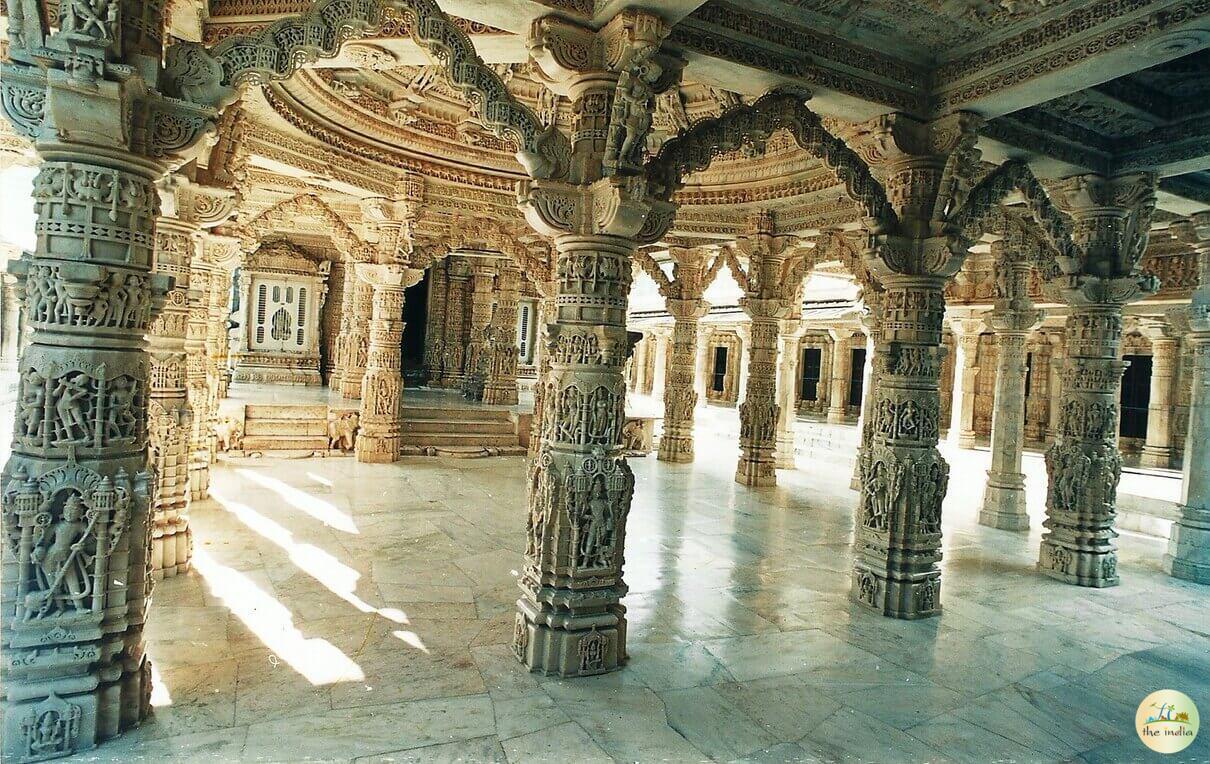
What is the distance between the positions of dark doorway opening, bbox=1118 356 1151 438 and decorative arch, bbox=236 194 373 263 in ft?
66.6

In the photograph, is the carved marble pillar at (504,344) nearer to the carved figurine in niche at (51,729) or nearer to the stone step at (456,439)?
the stone step at (456,439)

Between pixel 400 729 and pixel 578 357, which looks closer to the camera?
pixel 400 729

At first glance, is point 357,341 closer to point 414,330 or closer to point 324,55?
Answer: point 414,330

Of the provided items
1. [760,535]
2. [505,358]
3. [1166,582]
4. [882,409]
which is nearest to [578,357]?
[882,409]

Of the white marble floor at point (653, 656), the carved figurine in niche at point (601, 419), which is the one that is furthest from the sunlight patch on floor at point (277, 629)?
the carved figurine in niche at point (601, 419)

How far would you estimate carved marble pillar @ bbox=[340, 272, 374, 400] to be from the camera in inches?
580

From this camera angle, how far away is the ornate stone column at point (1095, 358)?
275 inches

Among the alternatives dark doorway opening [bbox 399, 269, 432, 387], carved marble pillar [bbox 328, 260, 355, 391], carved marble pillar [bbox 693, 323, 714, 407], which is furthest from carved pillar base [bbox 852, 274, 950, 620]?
dark doorway opening [bbox 399, 269, 432, 387]

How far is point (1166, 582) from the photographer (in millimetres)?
7473

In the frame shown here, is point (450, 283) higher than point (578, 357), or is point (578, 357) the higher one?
point (450, 283)

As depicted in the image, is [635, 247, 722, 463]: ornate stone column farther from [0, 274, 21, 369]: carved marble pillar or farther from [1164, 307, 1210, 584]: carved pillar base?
[0, 274, 21, 369]: carved marble pillar

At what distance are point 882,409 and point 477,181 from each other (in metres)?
7.80

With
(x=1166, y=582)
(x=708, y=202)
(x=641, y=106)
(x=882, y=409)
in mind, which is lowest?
(x=1166, y=582)

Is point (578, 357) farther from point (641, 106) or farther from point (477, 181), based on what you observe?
point (477, 181)
